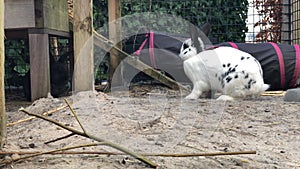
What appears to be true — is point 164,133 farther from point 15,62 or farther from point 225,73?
point 15,62

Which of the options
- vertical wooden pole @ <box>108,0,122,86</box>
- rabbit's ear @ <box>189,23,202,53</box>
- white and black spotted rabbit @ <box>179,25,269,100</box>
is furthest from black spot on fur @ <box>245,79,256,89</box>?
vertical wooden pole @ <box>108,0,122,86</box>

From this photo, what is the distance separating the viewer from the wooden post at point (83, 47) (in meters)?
2.64

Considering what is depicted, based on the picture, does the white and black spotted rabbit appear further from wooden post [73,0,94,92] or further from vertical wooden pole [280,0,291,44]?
vertical wooden pole [280,0,291,44]

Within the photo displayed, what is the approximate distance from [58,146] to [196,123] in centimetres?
79

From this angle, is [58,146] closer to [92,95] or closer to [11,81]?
[92,95]

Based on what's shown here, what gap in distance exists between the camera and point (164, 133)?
1.65 metres

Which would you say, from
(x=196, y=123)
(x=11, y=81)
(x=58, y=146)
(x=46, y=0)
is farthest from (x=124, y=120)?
(x=11, y=81)

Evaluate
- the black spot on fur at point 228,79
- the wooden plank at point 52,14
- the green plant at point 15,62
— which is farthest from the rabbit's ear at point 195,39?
the green plant at point 15,62

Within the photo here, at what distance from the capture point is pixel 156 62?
13.8 ft

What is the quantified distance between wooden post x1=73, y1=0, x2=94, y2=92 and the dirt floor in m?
0.19

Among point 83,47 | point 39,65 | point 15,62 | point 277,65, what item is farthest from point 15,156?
point 15,62

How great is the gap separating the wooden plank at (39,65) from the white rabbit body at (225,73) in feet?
3.99

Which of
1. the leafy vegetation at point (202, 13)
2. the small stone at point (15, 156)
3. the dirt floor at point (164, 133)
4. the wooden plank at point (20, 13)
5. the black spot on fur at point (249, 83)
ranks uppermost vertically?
the leafy vegetation at point (202, 13)

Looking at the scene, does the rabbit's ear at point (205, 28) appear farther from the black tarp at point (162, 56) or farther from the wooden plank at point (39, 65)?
the wooden plank at point (39, 65)
